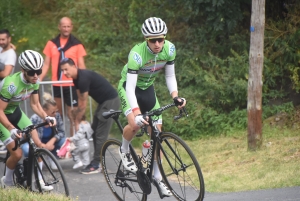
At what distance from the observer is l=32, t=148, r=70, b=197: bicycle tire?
315 inches

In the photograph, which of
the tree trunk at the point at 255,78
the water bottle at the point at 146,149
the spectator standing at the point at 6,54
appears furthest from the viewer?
Answer: the spectator standing at the point at 6,54

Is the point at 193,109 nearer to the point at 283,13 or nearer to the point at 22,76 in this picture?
the point at 283,13

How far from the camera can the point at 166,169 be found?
7.65 metres

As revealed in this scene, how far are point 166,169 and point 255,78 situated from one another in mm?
3312

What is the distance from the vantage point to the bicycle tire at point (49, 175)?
26.2 ft

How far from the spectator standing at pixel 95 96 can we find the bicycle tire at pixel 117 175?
1.51m

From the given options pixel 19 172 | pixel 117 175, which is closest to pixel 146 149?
pixel 117 175

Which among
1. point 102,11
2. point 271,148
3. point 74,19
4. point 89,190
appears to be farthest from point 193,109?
point 74,19

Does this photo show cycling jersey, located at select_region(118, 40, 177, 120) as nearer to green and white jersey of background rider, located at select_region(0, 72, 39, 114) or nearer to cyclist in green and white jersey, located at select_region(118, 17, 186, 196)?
cyclist in green and white jersey, located at select_region(118, 17, 186, 196)

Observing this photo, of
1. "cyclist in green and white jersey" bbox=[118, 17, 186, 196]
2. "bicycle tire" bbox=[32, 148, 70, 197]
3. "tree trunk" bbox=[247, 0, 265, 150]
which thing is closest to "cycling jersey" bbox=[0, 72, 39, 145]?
"bicycle tire" bbox=[32, 148, 70, 197]

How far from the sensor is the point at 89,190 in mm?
9578

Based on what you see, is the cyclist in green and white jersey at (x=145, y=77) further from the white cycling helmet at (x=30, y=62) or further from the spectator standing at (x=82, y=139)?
the spectator standing at (x=82, y=139)

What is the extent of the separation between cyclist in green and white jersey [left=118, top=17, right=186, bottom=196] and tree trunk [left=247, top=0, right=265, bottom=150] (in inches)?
108

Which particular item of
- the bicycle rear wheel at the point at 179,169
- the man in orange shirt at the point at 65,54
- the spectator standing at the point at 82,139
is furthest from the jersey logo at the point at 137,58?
the man in orange shirt at the point at 65,54
